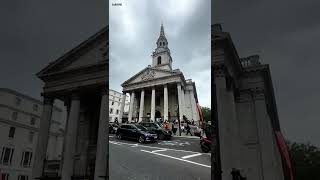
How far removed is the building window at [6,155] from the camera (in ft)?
24.2

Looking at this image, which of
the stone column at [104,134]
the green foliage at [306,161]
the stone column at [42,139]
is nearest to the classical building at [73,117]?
the stone column at [42,139]

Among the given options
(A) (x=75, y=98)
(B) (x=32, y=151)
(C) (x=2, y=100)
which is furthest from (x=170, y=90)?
(A) (x=75, y=98)

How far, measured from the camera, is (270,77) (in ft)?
39.3

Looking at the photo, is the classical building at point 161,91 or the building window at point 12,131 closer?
the classical building at point 161,91

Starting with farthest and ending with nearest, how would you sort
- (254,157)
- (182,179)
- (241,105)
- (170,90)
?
(241,105) < (254,157) < (170,90) < (182,179)

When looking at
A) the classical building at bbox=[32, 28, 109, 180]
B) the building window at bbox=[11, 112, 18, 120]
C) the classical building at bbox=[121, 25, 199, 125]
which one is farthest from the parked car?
the classical building at bbox=[32, 28, 109, 180]

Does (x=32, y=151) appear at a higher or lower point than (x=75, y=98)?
lower

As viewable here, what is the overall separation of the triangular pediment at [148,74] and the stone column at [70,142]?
26.1 feet

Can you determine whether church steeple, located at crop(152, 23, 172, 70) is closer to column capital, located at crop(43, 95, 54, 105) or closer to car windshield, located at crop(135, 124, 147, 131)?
car windshield, located at crop(135, 124, 147, 131)

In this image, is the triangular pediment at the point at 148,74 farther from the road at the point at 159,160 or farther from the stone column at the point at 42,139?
the stone column at the point at 42,139

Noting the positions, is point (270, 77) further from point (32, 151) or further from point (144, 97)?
point (144, 97)

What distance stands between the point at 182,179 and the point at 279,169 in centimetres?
1088

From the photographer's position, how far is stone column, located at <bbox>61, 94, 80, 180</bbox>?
10.0 metres

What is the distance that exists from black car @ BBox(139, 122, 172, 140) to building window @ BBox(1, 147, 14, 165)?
6321 millimetres
